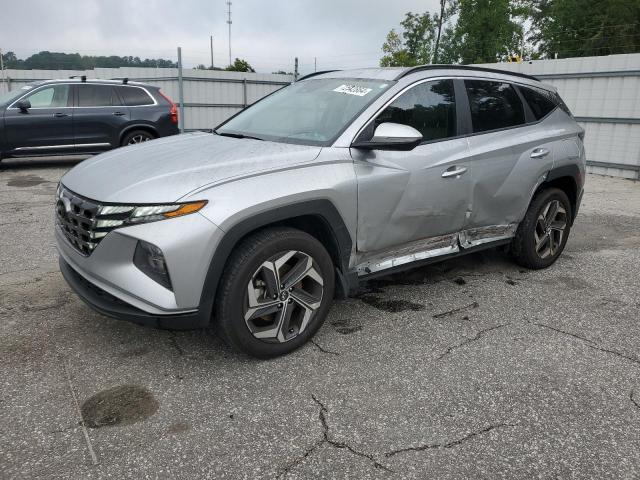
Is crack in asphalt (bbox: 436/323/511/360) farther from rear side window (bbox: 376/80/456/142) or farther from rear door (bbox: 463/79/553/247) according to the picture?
rear side window (bbox: 376/80/456/142)

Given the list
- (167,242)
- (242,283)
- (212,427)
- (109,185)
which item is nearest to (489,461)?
(212,427)

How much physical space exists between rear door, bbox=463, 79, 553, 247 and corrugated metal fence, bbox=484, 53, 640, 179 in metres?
7.68

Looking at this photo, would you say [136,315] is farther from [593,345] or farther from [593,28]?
[593,28]

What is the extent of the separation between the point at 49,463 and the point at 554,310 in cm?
333

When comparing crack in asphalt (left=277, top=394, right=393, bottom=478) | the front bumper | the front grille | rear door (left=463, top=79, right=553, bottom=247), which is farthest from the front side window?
crack in asphalt (left=277, top=394, right=393, bottom=478)

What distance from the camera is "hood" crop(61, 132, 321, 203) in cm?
262

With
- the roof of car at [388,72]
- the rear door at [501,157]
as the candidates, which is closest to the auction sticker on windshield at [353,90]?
the roof of car at [388,72]

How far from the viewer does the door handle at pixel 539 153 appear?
4270 millimetres

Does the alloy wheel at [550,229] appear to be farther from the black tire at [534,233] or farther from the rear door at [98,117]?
the rear door at [98,117]

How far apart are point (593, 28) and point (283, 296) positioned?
153 feet

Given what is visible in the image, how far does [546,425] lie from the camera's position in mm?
2492

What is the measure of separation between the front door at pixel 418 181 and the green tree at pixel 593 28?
4295cm

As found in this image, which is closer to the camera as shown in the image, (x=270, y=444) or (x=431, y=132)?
(x=270, y=444)

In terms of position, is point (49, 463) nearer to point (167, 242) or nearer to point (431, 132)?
point (167, 242)
